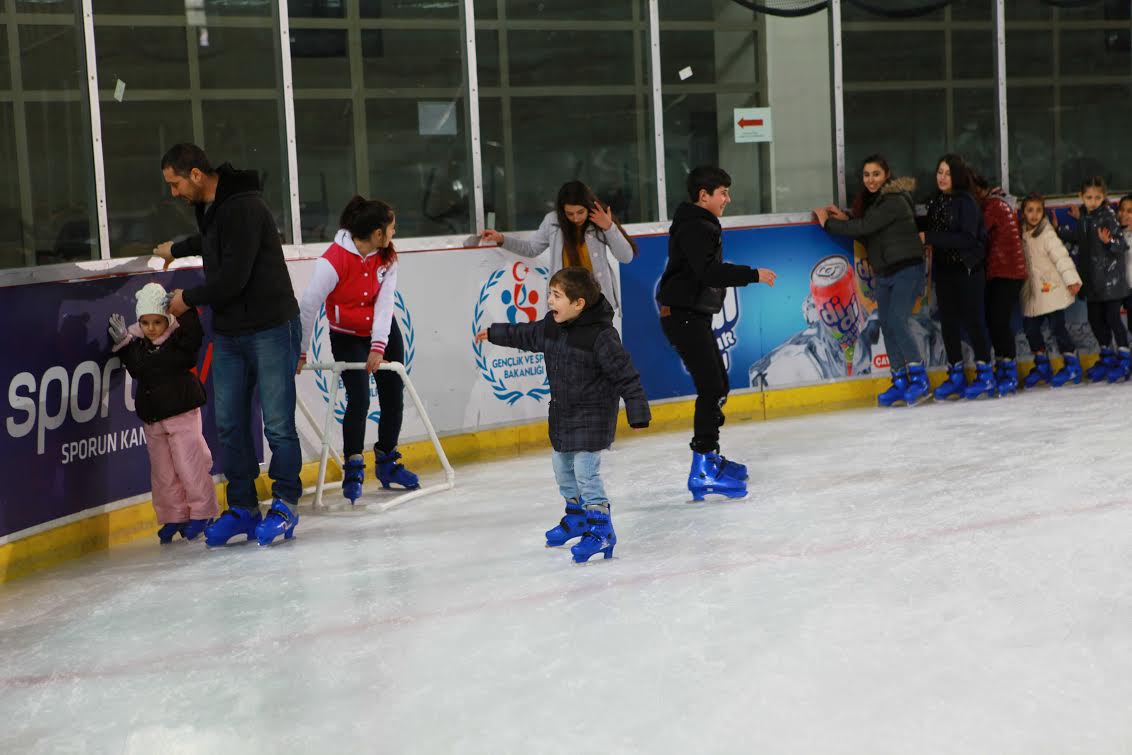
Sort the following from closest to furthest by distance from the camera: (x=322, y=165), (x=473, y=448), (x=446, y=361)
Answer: (x=446, y=361) → (x=473, y=448) → (x=322, y=165)

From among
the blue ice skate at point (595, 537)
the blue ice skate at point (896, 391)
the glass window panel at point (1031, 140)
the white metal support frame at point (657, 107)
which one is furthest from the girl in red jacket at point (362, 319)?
the glass window panel at point (1031, 140)

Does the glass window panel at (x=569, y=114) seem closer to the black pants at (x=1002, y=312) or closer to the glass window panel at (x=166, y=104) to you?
the black pants at (x=1002, y=312)

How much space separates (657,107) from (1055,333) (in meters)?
2.83

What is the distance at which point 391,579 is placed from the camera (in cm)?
445

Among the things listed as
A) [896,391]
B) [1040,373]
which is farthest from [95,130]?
[1040,373]

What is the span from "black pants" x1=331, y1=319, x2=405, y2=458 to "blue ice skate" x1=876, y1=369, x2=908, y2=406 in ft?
10.4

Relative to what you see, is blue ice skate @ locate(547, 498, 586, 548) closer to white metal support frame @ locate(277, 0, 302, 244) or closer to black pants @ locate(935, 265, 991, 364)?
white metal support frame @ locate(277, 0, 302, 244)

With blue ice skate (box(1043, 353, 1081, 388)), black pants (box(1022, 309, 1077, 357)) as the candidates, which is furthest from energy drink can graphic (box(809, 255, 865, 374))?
blue ice skate (box(1043, 353, 1081, 388))

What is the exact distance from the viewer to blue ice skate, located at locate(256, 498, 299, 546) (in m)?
5.04

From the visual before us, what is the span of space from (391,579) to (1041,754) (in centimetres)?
230

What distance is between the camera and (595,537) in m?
4.50

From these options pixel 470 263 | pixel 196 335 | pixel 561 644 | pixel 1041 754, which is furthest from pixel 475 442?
pixel 1041 754

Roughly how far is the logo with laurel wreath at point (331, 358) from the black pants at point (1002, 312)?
11.7 ft

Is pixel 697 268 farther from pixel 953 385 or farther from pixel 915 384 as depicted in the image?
pixel 953 385
